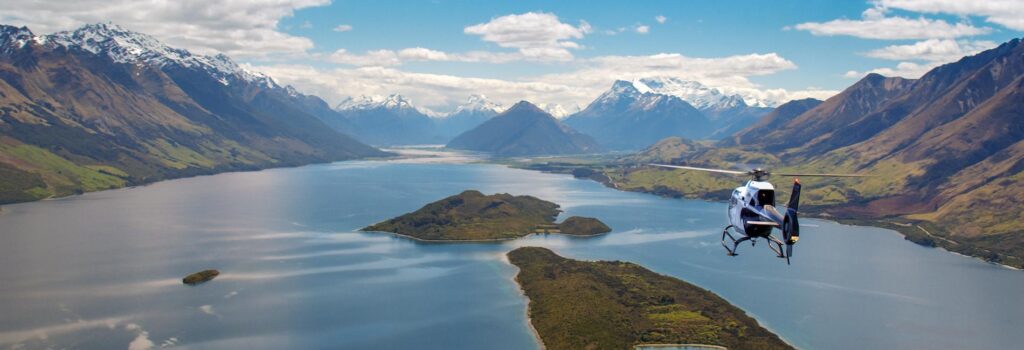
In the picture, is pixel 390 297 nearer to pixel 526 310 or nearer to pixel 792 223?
pixel 526 310

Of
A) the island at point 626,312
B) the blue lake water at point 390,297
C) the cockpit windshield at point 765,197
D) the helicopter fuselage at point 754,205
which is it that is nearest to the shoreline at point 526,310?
the island at point 626,312

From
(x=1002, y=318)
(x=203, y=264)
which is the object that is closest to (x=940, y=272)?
(x=1002, y=318)

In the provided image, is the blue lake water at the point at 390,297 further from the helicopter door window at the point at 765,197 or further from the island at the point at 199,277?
the helicopter door window at the point at 765,197

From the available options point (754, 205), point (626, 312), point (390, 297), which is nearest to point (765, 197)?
point (754, 205)

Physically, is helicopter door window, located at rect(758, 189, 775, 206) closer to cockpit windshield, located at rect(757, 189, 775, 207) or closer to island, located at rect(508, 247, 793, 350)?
cockpit windshield, located at rect(757, 189, 775, 207)

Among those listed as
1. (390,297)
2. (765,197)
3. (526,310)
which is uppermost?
(765,197)

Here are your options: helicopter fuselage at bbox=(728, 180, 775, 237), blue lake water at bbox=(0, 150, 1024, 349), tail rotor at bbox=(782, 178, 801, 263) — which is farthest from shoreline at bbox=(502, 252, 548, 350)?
tail rotor at bbox=(782, 178, 801, 263)
